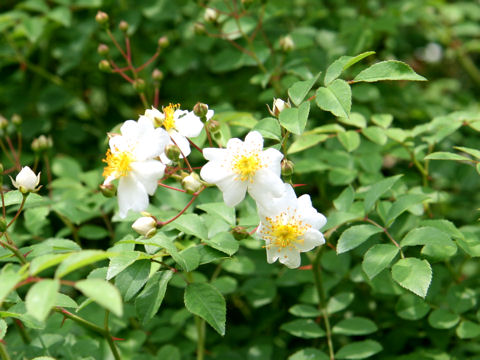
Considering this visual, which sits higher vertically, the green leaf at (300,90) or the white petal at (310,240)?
the green leaf at (300,90)

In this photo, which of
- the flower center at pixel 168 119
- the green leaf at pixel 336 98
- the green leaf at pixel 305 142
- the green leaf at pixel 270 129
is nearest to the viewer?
the green leaf at pixel 336 98

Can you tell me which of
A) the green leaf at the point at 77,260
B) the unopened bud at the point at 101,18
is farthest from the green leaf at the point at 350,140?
the green leaf at the point at 77,260

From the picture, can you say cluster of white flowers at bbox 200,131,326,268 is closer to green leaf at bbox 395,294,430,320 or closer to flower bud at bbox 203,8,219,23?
green leaf at bbox 395,294,430,320

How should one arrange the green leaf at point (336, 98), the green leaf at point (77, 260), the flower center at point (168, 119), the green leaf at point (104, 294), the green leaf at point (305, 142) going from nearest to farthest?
the green leaf at point (104, 294) → the green leaf at point (77, 260) → the green leaf at point (336, 98) → the flower center at point (168, 119) → the green leaf at point (305, 142)

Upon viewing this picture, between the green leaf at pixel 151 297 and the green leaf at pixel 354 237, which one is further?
the green leaf at pixel 354 237

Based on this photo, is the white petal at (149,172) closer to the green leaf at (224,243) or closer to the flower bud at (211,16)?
the green leaf at (224,243)

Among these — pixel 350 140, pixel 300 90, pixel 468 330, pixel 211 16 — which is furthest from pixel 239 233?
pixel 211 16

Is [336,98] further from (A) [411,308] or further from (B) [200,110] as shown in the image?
(A) [411,308]
